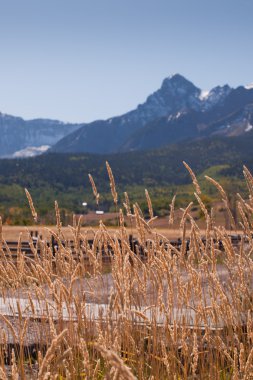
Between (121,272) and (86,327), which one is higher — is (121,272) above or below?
above

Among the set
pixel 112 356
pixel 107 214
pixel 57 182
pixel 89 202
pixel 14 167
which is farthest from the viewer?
pixel 14 167

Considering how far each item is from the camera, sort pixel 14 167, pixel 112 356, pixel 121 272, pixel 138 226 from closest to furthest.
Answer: pixel 112 356 → pixel 121 272 → pixel 138 226 → pixel 14 167

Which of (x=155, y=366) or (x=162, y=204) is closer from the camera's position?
(x=155, y=366)

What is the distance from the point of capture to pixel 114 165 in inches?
7717

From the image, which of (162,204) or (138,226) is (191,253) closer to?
(138,226)

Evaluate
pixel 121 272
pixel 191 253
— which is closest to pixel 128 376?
pixel 121 272

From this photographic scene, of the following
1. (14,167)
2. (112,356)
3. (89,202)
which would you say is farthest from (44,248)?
(14,167)

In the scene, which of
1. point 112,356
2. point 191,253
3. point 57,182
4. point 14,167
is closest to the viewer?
point 112,356

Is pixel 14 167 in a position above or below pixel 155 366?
above

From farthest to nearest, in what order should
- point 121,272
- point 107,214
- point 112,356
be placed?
point 107,214 < point 121,272 < point 112,356

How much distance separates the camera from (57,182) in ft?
547

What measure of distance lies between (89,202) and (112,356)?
133m

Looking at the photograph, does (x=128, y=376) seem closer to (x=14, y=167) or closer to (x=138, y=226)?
(x=138, y=226)

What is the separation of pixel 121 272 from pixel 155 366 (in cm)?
51
